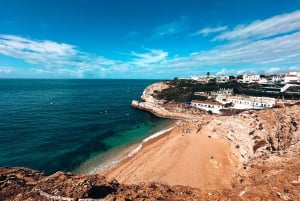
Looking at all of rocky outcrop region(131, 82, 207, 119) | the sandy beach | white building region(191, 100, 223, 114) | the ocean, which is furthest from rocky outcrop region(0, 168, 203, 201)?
white building region(191, 100, 223, 114)

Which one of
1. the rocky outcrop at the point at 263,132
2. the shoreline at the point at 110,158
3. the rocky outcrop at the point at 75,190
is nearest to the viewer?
the rocky outcrop at the point at 75,190

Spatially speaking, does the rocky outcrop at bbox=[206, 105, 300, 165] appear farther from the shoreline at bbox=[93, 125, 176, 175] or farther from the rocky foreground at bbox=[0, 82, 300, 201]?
the shoreline at bbox=[93, 125, 176, 175]

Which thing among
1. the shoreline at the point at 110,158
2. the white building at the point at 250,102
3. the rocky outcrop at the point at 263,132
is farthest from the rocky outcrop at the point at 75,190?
the white building at the point at 250,102

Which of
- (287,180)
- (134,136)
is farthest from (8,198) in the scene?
(134,136)

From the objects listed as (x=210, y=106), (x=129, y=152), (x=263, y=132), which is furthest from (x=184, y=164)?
(x=210, y=106)

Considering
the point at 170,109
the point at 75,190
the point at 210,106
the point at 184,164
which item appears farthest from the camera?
the point at 170,109

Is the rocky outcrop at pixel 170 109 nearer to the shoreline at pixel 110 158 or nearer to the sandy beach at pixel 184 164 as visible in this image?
the shoreline at pixel 110 158

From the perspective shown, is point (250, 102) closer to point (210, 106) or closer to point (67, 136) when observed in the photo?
point (210, 106)

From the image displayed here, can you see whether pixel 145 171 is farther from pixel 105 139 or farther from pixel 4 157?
pixel 4 157
